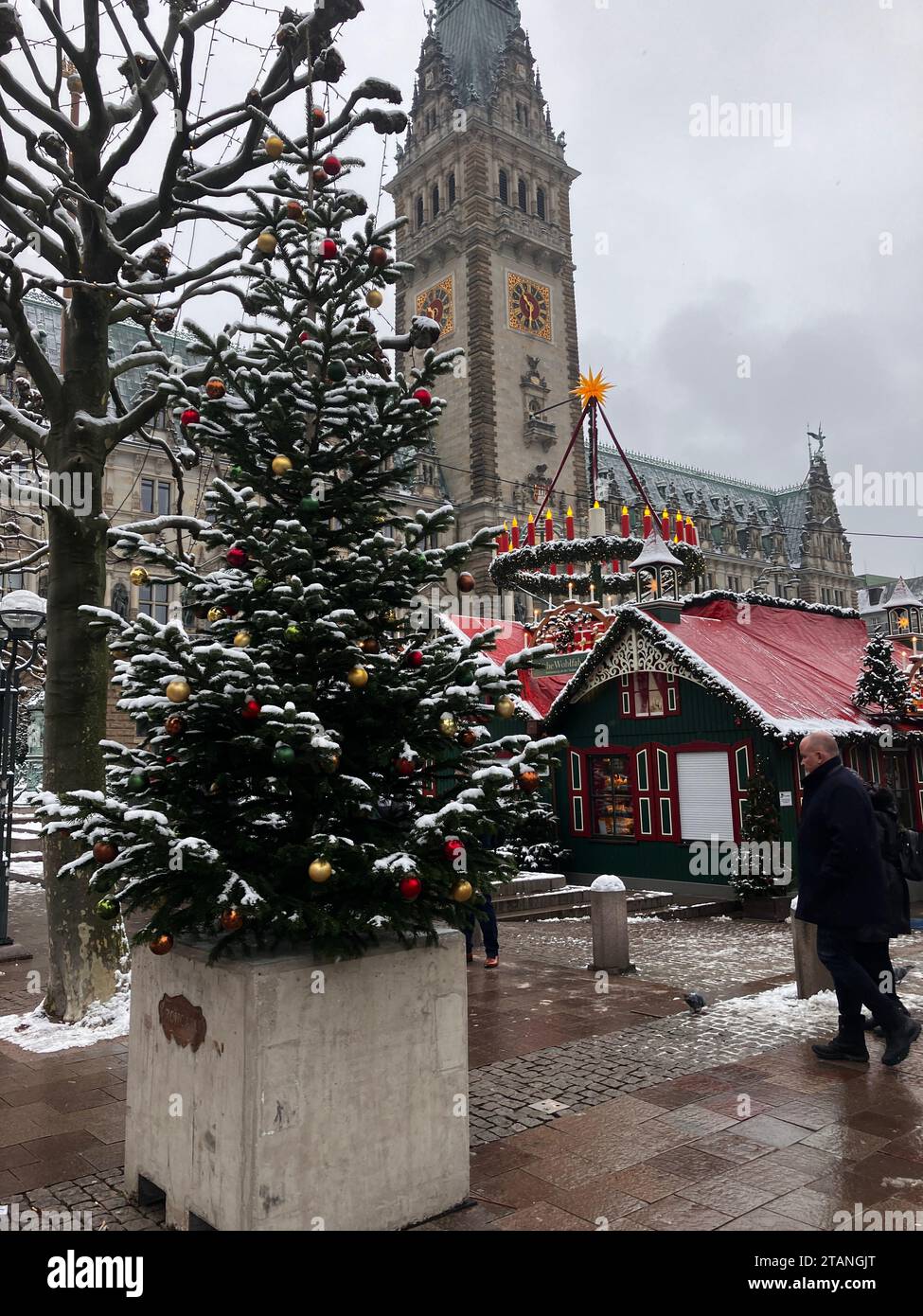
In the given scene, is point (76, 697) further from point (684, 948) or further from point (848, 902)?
point (684, 948)

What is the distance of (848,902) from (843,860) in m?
0.29

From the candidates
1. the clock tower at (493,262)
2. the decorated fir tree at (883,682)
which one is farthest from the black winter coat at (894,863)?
the clock tower at (493,262)

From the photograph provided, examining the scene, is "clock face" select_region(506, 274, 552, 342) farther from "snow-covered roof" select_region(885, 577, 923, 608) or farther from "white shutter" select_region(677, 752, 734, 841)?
"white shutter" select_region(677, 752, 734, 841)

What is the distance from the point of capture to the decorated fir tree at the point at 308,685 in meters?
4.25

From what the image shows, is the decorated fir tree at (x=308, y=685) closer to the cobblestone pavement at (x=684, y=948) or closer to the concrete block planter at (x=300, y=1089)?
the concrete block planter at (x=300, y=1089)

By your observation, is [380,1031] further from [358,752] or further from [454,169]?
[454,169]

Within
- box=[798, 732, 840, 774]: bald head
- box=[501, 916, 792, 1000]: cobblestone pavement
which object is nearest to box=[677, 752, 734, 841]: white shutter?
box=[501, 916, 792, 1000]: cobblestone pavement

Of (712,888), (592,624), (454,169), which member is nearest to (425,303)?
(454,169)

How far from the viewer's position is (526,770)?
4.76 metres

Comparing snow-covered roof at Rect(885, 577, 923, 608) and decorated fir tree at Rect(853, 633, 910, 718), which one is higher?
snow-covered roof at Rect(885, 577, 923, 608)

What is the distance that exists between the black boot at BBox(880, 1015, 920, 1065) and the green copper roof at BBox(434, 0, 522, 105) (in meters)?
70.0

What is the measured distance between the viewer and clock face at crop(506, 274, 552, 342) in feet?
197
